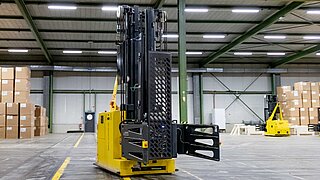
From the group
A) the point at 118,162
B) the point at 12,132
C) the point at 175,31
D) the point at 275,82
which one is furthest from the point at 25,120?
the point at 275,82

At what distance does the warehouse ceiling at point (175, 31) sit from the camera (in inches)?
692

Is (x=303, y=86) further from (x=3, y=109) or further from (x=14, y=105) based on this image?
(x=3, y=109)

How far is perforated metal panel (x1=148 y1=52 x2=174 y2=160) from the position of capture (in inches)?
209

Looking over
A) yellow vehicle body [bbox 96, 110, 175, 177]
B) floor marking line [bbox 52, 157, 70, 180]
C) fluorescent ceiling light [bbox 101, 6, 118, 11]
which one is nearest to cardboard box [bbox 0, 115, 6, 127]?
fluorescent ceiling light [bbox 101, 6, 118, 11]

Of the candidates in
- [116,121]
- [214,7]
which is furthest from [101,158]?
[214,7]

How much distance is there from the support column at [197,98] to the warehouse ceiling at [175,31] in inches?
51.4

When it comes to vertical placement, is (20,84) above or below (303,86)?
below

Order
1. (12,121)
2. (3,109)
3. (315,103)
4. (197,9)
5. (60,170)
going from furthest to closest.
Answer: (315,103) → (12,121) → (3,109) → (197,9) → (60,170)

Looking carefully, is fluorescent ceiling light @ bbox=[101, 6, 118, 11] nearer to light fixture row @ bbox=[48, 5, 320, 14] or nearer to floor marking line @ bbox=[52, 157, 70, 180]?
light fixture row @ bbox=[48, 5, 320, 14]

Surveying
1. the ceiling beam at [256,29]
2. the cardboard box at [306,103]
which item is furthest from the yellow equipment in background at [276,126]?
the ceiling beam at [256,29]

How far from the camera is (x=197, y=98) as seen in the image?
98.8ft

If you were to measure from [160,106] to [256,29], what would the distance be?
663 inches

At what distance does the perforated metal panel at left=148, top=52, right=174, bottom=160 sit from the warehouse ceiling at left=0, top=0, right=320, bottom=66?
440 inches

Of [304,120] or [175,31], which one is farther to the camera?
[304,120]
